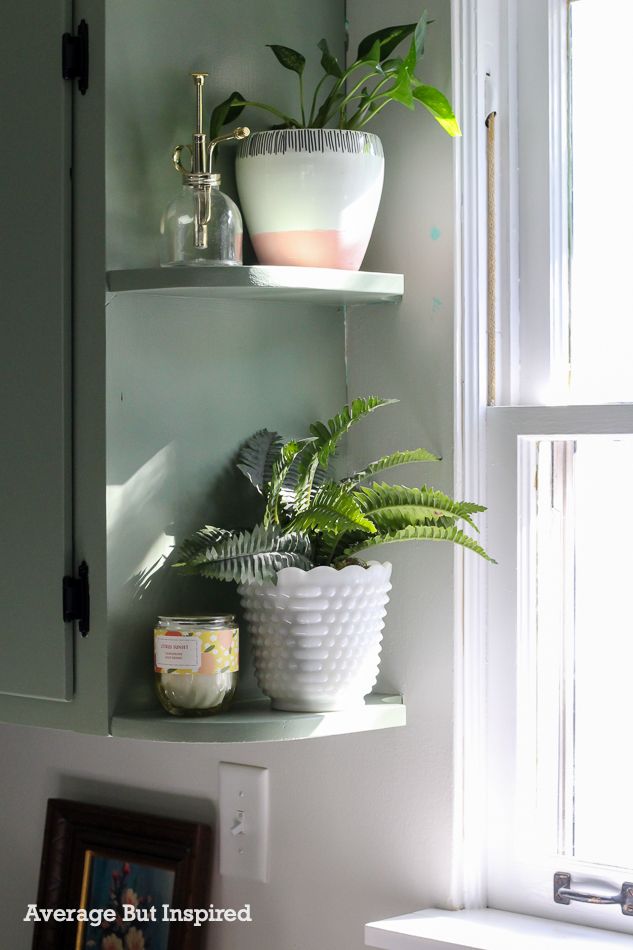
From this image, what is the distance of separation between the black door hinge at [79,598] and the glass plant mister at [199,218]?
308 mm

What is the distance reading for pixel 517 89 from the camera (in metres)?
1.26

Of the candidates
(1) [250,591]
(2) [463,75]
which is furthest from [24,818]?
(2) [463,75]

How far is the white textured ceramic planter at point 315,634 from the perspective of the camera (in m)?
1.10

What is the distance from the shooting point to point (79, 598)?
3.62 feet

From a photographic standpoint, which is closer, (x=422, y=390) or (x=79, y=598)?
(x=79, y=598)

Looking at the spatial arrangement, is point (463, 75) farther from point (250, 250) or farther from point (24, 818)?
point (24, 818)

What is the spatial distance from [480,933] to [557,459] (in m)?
0.49

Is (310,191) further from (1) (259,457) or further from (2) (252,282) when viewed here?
(1) (259,457)

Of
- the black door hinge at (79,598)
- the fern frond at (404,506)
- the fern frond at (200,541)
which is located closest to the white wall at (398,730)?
the fern frond at (404,506)

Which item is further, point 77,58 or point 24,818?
point 24,818

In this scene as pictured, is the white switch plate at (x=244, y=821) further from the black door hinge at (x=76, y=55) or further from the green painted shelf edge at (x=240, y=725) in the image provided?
the black door hinge at (x=76, y=55)

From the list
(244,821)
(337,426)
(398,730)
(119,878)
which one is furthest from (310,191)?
(119,878)

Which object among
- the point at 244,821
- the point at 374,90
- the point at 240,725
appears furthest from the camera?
the point at 244,821

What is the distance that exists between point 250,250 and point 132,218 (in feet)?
0.54
